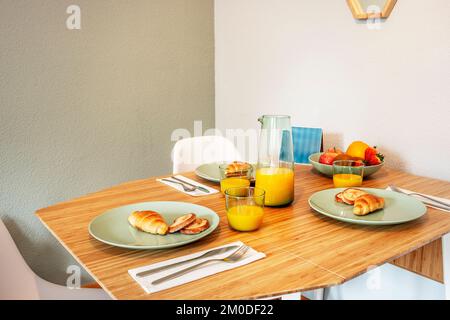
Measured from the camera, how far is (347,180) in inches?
48.7

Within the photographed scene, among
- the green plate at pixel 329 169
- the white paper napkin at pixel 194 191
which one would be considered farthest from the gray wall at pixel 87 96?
the green plate at pixel 329 169

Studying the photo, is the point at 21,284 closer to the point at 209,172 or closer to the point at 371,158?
the point at 209,172

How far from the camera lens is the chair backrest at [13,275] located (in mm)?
967

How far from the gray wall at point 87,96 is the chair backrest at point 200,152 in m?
0.57

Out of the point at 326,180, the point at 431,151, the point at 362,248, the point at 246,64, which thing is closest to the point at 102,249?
the point at 362,248

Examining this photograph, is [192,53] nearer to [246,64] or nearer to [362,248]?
[246,64]

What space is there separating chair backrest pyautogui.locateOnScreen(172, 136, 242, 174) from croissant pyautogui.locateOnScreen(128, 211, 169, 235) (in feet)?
2.70

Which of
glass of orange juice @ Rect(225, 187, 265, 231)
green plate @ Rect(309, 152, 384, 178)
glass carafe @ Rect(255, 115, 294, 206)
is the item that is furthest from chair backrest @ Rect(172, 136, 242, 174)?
glass of orange juice @ Rect(225, 187, 265, 231)

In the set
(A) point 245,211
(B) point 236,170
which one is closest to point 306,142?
(B) point 236,170

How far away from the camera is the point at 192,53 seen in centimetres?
244

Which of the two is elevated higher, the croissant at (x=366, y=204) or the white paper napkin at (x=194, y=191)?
the croissant at (x=366, y=204)

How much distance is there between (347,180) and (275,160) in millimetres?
288

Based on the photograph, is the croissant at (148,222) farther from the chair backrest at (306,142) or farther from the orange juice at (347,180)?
the chair backrest at (306,142)
